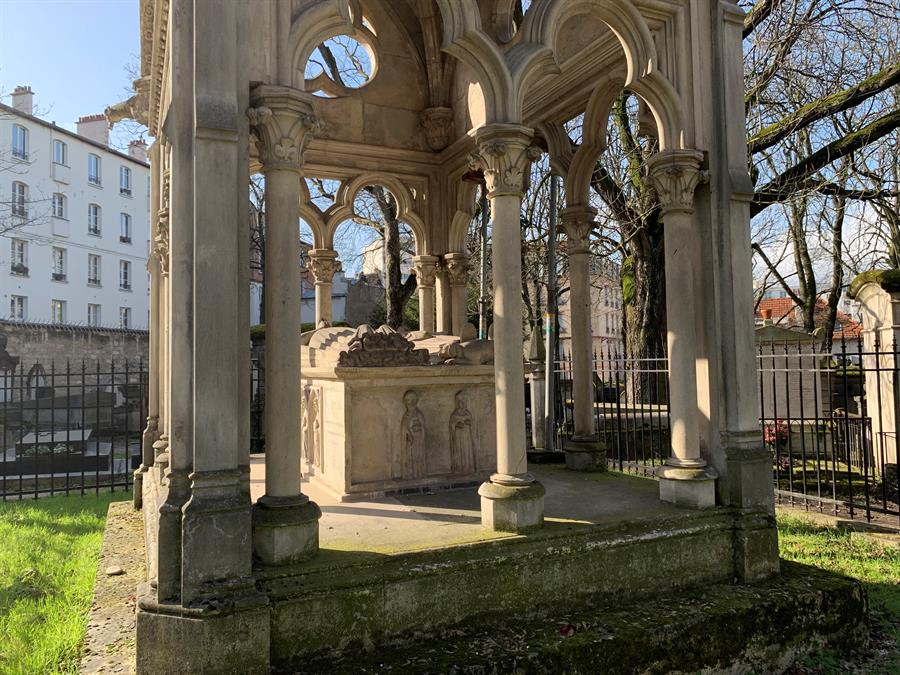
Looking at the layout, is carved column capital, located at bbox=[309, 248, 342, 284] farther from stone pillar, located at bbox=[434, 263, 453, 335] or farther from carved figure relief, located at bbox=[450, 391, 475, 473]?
carved figure relief, located at bbox=[450, 391, 475, 473]

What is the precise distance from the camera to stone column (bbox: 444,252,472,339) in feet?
26.0

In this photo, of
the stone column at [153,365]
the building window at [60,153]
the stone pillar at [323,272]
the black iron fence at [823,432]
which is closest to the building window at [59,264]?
the building window at [60,153]

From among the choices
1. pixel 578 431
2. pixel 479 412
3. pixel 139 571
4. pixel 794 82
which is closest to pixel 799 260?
pixel 794 82

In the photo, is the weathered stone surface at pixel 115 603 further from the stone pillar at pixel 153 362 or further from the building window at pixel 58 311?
the building window at pixel 58 311

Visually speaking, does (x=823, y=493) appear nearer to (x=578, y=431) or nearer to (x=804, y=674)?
(x=578, y=431)

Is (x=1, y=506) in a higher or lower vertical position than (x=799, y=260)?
lower

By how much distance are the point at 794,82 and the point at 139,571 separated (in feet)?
37.3

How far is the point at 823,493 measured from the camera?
8.52 m

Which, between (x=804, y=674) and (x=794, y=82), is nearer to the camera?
(x=804, y=674)

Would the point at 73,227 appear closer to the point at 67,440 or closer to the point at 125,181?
the point at 125,181

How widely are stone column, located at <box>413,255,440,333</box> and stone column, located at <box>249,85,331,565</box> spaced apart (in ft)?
13.3

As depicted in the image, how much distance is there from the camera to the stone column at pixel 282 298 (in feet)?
11.9

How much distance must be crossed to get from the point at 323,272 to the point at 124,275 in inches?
1392

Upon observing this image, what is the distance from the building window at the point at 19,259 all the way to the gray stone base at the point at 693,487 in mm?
34554
